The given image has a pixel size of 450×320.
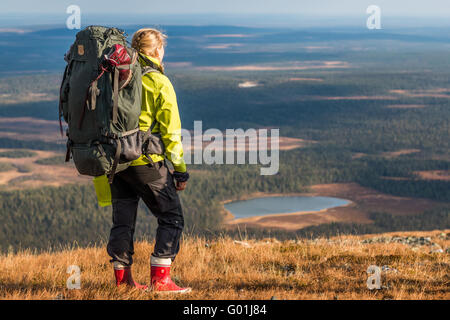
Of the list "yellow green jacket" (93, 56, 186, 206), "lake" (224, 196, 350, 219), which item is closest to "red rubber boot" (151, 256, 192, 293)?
"yellow green jacket" (93, 56, 186, 206)

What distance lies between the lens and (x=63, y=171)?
15600 cm

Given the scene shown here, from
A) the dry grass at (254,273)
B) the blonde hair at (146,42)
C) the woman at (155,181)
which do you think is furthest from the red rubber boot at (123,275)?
the blonde hair at (146,42)

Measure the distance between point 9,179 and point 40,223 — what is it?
4039 centimetres

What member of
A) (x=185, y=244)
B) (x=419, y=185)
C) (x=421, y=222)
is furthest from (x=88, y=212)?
(x=185, y=244)

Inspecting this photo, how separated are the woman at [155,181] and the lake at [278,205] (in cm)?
10934

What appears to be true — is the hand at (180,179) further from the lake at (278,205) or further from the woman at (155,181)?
the lake at (278,205)

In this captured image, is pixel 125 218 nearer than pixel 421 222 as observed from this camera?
Yes

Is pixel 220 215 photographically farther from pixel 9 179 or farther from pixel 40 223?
pixel 9 179

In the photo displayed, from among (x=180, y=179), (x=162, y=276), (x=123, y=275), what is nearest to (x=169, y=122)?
(x=180, y=179)

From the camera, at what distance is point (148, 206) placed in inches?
255

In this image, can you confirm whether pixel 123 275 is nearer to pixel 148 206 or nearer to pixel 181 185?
pixel 148 206

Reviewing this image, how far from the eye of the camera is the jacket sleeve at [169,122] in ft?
19.5

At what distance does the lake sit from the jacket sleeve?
361ft

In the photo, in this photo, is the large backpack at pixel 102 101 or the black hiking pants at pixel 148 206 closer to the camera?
the large backpack at pixel 102 101
